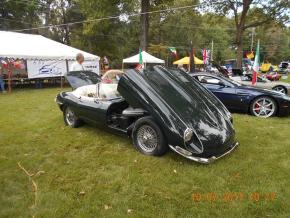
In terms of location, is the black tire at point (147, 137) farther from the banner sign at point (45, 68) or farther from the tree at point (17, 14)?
the tree at point (17, 14)

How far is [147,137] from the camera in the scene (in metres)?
4.61

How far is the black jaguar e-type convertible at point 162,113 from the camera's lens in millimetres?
4113

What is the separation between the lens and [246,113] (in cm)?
791

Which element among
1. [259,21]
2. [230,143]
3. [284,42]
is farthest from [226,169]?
[284,42]

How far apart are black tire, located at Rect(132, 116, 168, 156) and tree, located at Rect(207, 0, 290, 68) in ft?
58.8

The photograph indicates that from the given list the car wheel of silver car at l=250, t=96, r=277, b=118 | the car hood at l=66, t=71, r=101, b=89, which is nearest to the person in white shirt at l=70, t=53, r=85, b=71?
the car hood at l=66, t=71, r=101, b=89

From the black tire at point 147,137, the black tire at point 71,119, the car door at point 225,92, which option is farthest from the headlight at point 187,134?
the car door at point 225,92

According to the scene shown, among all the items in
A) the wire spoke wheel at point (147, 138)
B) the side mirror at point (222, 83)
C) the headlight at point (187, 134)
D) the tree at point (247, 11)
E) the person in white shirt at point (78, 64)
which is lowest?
the wire spoke wheel at point (147, 138)

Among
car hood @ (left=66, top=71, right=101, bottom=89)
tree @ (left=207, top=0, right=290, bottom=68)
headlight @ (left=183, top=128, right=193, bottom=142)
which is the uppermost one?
tree @ (left=207, top=0, right=290, bottom=68)

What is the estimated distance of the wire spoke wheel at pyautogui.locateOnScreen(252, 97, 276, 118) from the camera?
755cm

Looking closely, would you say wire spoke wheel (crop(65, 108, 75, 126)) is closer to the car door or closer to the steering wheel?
the steering wheel

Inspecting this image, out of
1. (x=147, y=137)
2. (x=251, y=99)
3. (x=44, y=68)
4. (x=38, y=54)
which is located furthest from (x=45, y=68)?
(x=147, y=137)

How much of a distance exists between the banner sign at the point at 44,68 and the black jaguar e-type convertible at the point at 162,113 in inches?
418

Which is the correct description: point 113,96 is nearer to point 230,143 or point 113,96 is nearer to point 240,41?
point 230,143
